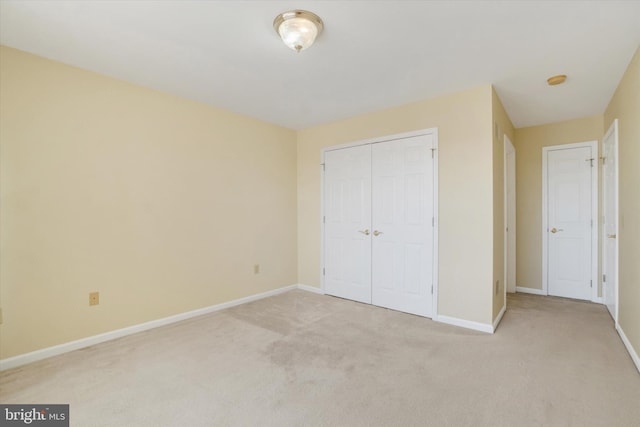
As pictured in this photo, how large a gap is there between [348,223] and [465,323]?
1.82 m

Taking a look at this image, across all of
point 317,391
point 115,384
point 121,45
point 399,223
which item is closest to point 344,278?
point 399,223

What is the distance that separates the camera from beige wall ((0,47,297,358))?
2346 mm

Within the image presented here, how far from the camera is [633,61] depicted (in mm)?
2418

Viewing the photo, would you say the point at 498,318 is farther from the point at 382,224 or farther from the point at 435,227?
the point at 382,224

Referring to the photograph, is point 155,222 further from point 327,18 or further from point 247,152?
point 327,18

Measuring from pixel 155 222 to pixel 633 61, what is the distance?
4.47 metres

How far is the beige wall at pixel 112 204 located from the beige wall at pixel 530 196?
384 centimetres

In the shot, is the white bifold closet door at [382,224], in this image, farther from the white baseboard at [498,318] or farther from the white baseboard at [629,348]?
the white baseboard at [629,348]

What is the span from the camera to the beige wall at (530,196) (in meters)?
4.34

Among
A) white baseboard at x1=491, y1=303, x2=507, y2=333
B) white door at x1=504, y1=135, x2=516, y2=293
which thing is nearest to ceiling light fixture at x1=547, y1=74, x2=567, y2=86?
white door at x1=504, y1=135, x2=516, y2=293

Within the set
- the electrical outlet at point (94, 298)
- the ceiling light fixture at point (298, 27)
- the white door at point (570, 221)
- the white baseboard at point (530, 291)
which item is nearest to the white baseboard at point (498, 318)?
the white baseboard at point (530, 291)
